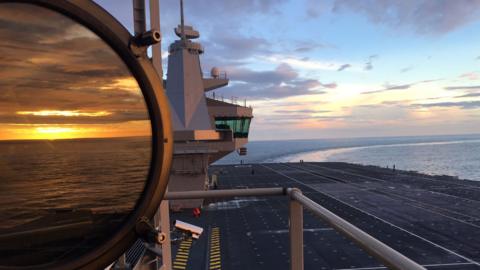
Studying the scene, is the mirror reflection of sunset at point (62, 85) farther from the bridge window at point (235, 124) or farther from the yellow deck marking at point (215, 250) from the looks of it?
the bridge window at point (235, 124)

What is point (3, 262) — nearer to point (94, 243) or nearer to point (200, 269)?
point (94, 243)

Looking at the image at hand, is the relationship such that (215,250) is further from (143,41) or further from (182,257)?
(143,41)

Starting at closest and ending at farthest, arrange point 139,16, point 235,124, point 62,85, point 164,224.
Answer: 1. point 62,85
2. point 139,16
3. point 164,224
4. point 235,124

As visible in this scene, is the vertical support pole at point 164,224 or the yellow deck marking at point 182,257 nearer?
the vertical support pole at point 164,224

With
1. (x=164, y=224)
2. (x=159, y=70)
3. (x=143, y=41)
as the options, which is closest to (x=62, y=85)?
(x=143, y=41)

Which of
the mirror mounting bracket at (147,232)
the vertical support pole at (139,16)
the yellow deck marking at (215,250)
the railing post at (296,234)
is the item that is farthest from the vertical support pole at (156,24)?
the yellow deck marking at (215,250)

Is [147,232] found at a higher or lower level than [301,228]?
higher
